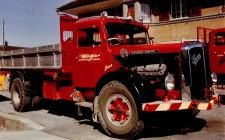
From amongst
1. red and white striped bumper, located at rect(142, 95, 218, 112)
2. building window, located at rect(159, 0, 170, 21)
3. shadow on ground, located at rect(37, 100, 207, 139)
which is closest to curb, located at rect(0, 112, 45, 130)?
shadow on ground, located at rect(37, 100, 207, 139)

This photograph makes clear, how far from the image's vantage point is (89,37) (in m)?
6.99

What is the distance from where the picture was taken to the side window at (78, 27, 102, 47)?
6.83 meters

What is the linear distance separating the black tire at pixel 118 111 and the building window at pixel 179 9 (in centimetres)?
1386

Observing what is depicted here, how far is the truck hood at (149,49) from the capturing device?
18.3ft

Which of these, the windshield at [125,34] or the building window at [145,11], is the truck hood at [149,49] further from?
the building window at [145,11]

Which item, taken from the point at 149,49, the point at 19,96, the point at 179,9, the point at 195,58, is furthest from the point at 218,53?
the point at 179,9

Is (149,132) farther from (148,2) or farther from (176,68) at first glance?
(148,2)

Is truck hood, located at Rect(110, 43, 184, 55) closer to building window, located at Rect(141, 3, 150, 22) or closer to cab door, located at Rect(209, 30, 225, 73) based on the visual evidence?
cab door, located at Rect(209, 30, 225, 73)

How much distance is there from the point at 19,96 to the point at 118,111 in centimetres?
478

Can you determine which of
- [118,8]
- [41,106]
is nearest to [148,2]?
[118,8]

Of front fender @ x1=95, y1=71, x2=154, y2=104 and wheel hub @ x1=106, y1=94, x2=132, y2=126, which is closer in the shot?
front fender @ x1=95, y1=71, x2=154, y2=104

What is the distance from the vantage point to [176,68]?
5.66m

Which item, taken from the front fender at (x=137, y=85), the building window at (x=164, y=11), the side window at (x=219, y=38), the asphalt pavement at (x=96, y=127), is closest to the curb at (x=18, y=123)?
the asphalt pavement at (x=96, y=127)

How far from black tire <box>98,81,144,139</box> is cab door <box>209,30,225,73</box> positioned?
17.6ft
